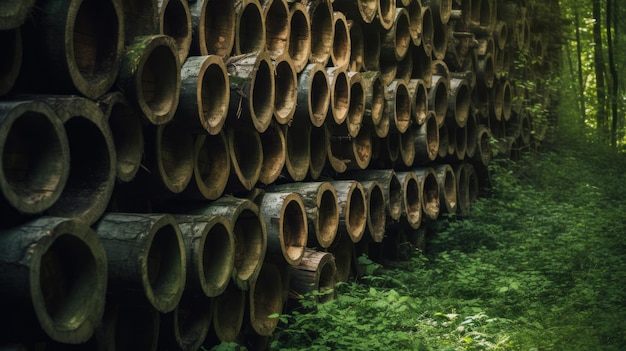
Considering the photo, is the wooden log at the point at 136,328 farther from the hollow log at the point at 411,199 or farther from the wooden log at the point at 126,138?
the hollow log at the point at 411,199

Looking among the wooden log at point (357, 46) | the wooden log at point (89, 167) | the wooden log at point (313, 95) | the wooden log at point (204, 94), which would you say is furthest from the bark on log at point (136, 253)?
the wooden log at point (357, 46)

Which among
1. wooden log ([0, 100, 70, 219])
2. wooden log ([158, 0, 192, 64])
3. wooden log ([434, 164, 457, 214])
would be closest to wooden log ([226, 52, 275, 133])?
wooden log ([158, 0, 192, 64])

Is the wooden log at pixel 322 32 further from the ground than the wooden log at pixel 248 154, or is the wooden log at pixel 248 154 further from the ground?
the wooden log at pixel 322 32

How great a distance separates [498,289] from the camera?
544 cm

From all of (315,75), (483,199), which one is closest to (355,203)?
(315,75)

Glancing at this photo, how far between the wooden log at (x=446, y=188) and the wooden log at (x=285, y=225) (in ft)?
10.5

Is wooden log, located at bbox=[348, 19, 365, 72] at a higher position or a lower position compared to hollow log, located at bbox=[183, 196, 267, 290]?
higher

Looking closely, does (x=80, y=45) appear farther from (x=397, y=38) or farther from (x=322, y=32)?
(x=397, y=38)

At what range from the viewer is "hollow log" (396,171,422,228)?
22.7 ft

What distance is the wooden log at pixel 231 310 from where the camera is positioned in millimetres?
4398

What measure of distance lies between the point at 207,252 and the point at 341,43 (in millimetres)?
2755

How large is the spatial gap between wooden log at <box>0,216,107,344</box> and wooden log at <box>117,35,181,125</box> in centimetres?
83

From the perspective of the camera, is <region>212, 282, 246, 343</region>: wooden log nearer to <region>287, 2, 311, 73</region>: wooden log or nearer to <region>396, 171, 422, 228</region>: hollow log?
<region>287, 2, 311, 73</region>: wooden log

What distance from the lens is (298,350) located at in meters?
4.30
